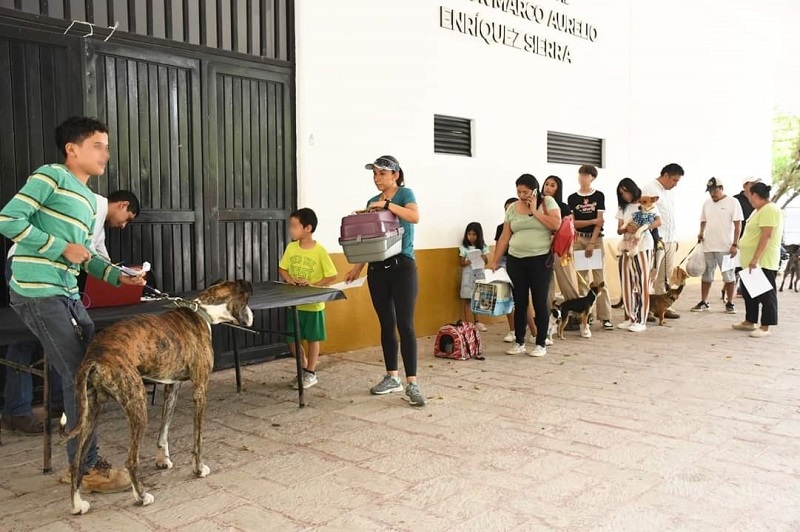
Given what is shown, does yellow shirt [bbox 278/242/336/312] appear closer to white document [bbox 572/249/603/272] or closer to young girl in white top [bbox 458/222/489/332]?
young girl in white top [bbox 458/222/489/332]

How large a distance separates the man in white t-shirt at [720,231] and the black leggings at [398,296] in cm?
618

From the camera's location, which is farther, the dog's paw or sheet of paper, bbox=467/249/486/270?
sheet of paper, bbox=467/249/486/270

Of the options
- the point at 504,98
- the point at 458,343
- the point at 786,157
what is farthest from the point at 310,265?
the point at 786,157

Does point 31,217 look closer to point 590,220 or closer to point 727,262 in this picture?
point 590,220

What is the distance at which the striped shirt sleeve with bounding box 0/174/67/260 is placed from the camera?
310 cm

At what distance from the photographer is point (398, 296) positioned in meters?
5.06

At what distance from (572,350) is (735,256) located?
3798 millimetres

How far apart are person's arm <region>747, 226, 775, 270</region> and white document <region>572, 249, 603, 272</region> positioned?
5.42 feet

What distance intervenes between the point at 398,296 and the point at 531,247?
2.04 m

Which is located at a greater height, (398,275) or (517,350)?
(398,275)

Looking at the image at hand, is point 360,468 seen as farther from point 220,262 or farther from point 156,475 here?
point 220,262

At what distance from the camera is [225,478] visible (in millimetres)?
3777

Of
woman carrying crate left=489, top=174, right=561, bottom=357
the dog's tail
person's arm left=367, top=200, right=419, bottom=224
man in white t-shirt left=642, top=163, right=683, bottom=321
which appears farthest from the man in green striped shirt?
man in white t-shirt left=642, top=163, right=683, bottom=321

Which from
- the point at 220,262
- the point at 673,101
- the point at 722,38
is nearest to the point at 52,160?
the point at 220,262
